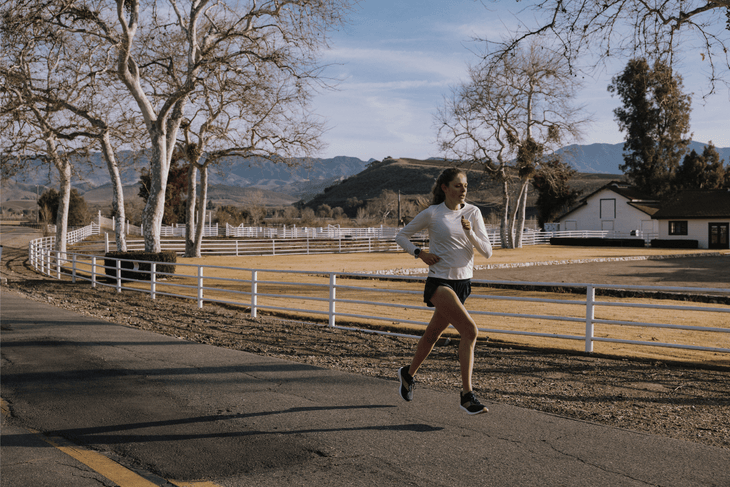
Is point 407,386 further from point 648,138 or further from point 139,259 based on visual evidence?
point 648,138

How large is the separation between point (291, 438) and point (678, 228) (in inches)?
2462

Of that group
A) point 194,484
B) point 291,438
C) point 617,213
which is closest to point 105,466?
point 194,484

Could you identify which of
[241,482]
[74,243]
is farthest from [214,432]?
[74,243]

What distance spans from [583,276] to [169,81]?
64.6 feet

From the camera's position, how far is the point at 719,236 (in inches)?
2188

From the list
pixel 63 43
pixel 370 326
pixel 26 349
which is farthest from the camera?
pixel 63 43

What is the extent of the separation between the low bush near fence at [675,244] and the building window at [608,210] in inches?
437

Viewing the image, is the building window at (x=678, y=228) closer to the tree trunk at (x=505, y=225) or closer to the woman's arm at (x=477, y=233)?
the tree trunk at (x=505, y=225)

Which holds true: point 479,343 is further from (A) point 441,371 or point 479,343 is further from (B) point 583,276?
(B) point 583,276

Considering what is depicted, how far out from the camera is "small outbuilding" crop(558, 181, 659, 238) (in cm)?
6288

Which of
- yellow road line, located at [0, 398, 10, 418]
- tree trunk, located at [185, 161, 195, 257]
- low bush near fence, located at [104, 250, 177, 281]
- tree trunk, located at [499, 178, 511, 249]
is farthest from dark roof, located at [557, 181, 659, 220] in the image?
yellow road line, located at [0, 398, 10, 418]

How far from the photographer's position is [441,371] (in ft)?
24.6

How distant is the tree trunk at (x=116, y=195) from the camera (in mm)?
25984

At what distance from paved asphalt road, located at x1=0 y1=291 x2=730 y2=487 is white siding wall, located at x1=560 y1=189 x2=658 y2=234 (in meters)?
63.6
